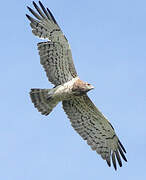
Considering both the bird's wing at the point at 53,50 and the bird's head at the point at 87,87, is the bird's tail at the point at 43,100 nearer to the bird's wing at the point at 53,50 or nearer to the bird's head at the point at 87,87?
the bird's wing at the point at 53,50

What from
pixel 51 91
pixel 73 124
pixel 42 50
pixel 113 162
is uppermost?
pixel 42 50

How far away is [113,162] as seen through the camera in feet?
55.1

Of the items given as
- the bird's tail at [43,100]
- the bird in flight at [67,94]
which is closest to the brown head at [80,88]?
the bird in flight at [67,94]

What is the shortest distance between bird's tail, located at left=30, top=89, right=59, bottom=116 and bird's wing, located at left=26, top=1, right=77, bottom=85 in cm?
36

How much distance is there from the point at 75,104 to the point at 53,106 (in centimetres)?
58

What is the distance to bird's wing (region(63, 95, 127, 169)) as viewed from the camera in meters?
16.8

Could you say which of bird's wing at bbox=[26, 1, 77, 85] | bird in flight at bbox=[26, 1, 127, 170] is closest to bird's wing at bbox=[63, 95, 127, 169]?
bird in flight at bbox=[26, 1, 127, 170]

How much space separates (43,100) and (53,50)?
1321 millimetres

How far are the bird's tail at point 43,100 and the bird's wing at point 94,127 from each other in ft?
1.23

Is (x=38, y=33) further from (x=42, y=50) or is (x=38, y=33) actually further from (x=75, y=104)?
(x=75, y=104)

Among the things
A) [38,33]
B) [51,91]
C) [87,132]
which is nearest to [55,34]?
[38,33]

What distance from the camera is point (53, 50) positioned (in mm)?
16547

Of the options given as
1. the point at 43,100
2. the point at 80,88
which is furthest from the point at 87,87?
the point at 43,100

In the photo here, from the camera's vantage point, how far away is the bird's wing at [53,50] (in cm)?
1647
